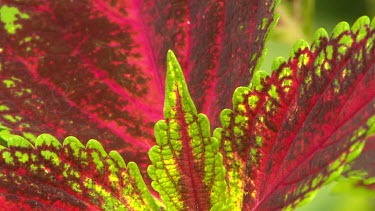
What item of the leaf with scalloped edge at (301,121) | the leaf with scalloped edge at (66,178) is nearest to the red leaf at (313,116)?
the leaf with scalloped edge at (301,121)

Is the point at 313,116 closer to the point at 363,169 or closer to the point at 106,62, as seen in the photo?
the point at 363,169

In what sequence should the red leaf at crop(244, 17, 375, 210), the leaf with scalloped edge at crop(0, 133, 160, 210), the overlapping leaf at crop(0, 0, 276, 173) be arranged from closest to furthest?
the red leaf at crop(244, 17, 375, 210) → the leaf with scalloped edge at crop(0, 133, 160, 210) → the overlapping leaf at crop(0, 0, 276, 173)

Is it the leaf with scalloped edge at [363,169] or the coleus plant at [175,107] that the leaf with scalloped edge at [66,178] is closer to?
the coleus plant at [175,107]

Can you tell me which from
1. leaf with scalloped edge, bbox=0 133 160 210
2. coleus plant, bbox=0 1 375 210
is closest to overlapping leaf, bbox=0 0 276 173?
coleus plant, bbox=0 1 375 210

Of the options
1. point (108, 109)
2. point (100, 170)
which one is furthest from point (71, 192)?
point (108, 109)

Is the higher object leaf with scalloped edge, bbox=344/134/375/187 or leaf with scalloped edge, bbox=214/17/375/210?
leaf with scalloped edge, bbox=214/17/375/210

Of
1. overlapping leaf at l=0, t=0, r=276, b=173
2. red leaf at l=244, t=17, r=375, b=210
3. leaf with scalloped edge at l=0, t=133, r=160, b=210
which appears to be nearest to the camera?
red leaf at l=244, t=17, r=375, b=210

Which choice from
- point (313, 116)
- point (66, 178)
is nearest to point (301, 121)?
point (313, 116)

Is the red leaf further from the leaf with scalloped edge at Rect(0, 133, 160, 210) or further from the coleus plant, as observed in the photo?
the leaf with scalloped edge at Rect(0, 133, 160, 210)

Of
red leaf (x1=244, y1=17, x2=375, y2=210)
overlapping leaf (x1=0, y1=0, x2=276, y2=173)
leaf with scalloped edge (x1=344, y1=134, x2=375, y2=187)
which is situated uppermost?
overlapping leaf (x1=0, y1=0, x2=276, y2=173)
